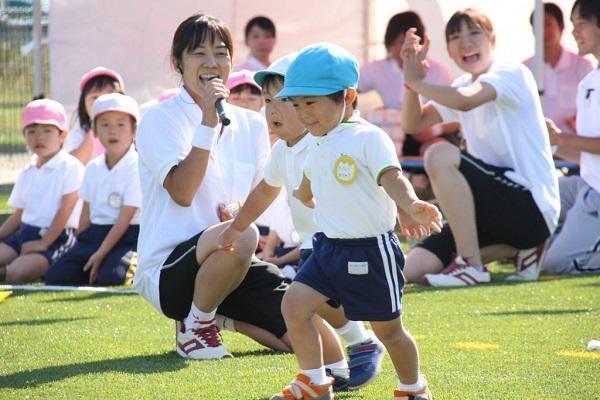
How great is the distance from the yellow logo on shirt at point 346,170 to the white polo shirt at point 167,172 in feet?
3.66

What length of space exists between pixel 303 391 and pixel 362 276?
0.41 meters

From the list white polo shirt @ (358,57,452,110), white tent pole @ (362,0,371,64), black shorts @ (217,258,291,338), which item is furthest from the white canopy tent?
black shorts @ (217,258,291,338)

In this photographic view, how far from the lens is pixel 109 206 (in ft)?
23.9

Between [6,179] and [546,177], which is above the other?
[546,177]

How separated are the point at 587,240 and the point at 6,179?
25.6 feet

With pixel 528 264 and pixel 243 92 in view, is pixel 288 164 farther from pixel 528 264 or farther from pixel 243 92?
pixel 243 92

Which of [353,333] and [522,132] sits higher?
[522,132]

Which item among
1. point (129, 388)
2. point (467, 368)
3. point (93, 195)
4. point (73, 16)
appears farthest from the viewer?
point (73, 16)

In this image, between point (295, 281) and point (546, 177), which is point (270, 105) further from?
point (546, 177)

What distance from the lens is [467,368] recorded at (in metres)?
4.29

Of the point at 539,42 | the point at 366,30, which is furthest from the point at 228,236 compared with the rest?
the point at 366,30

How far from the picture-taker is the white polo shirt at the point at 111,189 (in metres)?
7.20

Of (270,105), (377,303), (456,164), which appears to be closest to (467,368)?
(377,303)

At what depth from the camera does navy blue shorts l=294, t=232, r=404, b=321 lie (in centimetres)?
367
